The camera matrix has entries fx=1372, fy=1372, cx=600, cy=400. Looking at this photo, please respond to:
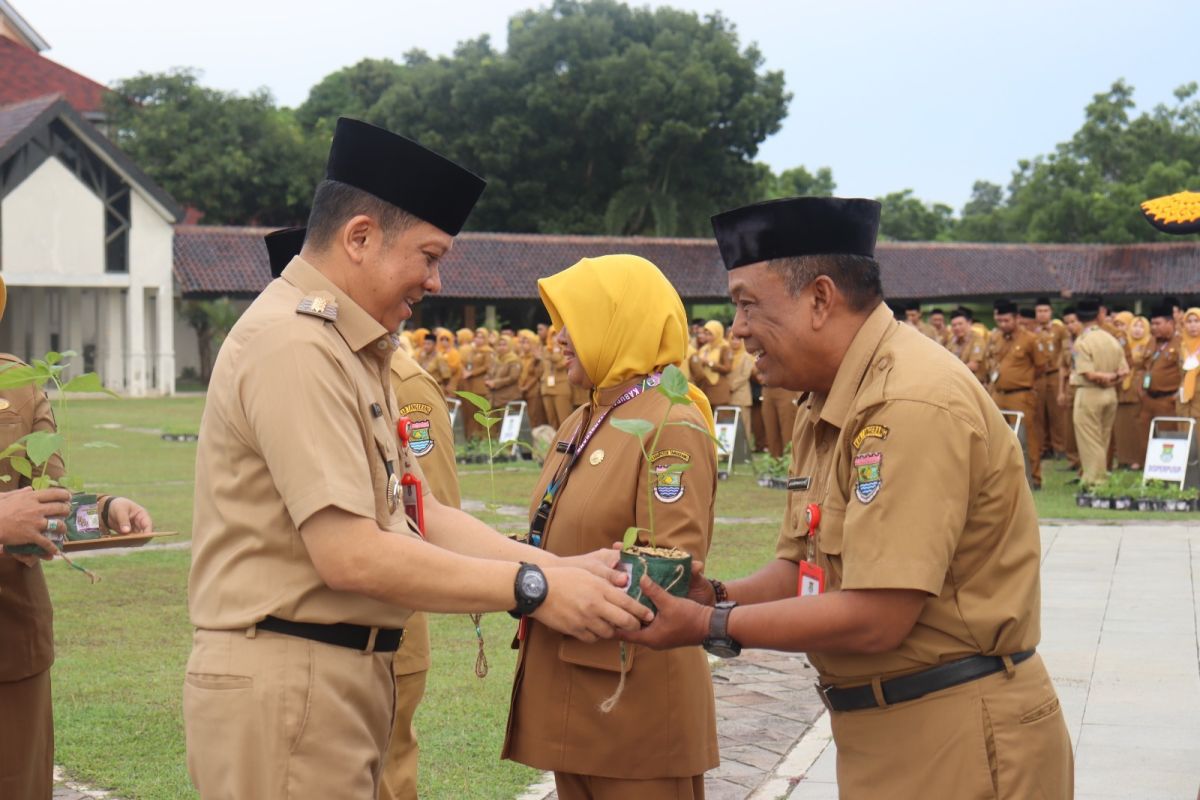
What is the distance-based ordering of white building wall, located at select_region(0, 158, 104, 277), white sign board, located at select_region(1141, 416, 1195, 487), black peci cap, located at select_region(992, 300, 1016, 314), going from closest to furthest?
white sign board, located at select_region(1141, 416, 1195, 487) → black peci cap, located at select_region(992, 300, 1016, 314) → white building wall, located at select_region(0, 158, 104, 277)

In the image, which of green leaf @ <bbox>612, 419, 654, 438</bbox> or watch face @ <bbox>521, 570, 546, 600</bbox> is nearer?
watch face @ <bbox>521, 570, 546, 600</bbox>

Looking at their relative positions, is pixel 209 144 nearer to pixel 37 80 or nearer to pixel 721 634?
pixel 37 80

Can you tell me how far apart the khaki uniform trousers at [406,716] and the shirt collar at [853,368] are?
1920 millimetres

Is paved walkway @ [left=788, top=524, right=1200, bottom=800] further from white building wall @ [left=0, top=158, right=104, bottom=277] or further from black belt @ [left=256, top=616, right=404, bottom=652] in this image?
white building wall @ [left=0, top=158, right=104, bottom=277]

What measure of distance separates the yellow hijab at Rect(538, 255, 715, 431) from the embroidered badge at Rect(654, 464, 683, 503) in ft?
1.12

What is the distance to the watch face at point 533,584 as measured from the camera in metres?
2.81

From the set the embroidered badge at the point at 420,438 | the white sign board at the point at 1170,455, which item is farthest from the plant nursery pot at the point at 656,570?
→ the white sign board at the point at 1170,455

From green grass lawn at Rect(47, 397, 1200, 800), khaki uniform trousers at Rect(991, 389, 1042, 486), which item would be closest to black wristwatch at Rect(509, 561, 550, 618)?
green grass lawn at Rect(47, 397, 1200, 800)

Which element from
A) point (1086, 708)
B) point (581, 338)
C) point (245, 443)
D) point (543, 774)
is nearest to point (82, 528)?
point (245, 443)

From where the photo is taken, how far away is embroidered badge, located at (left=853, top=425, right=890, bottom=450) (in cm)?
261

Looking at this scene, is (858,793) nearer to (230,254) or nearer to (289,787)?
(289,787)

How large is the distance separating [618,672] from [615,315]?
965 mm

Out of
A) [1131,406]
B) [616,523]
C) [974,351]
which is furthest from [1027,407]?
[616,523]

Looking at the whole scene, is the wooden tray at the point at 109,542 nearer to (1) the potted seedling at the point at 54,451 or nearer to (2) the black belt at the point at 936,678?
(1) the potted seedling at the point at 54,451
